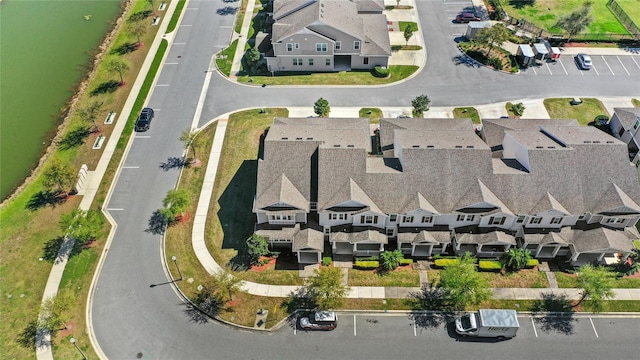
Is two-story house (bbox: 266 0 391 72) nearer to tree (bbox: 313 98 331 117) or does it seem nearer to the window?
tree (bbox: 313 98 331 117)

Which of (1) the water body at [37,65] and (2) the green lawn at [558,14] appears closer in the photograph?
(1) the water body at [37,65]

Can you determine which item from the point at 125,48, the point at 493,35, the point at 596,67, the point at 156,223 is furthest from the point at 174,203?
the point at 596,67

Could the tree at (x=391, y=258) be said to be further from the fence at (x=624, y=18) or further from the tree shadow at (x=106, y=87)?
the fence at (x=624, y=18)

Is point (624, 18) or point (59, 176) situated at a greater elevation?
point (624, 18)

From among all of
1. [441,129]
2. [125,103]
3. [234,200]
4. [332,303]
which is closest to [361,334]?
[332,303]

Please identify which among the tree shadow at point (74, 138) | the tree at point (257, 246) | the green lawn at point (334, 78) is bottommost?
the tree shadow at point (74, 138)

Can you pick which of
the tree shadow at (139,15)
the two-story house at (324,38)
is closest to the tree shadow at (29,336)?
the two-story house at (324,38)

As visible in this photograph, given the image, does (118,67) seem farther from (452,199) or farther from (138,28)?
(452,199)
